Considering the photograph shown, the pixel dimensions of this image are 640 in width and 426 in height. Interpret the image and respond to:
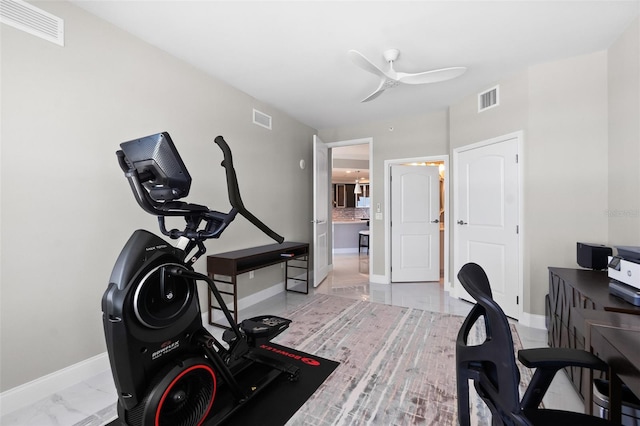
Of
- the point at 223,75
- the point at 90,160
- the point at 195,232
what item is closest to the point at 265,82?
the point at 223,75

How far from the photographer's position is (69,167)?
2.02 m

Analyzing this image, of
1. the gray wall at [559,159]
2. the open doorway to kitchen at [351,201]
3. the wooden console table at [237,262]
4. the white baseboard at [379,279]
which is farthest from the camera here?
the open doorway to kitchen at [351,201]

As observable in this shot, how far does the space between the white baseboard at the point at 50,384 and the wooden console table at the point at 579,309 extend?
10.1 ft

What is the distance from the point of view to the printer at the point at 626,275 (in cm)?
153

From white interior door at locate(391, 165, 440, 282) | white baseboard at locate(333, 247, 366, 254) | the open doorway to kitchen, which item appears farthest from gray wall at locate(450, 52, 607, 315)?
white baseboard at locate(333, 247, 366, 254)

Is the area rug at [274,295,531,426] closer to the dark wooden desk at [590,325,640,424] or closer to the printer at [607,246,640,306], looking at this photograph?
the dark wooden desk at [590,325,640,424]

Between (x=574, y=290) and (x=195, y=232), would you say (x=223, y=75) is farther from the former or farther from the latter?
(x=574, y=290)

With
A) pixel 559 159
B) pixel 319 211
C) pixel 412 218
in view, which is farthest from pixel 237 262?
pixel 559 159

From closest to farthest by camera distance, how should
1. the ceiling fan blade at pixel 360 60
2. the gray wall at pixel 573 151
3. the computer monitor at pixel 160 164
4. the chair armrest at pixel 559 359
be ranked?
1. the chair armrest at pixel 559 359
2. the computer monitor at pixel 160 164
3. the ceiling fan blade at pixel 360 60
4. the gray wall at pixel 573 151

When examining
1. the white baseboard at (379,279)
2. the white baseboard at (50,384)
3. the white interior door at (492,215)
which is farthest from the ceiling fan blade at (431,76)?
the white baseboard at (50,384)

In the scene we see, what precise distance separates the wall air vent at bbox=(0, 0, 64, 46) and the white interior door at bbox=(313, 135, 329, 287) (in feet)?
9.87

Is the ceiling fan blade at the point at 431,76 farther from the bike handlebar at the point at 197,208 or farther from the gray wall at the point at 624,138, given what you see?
the bike handlebar at the point at 197,208

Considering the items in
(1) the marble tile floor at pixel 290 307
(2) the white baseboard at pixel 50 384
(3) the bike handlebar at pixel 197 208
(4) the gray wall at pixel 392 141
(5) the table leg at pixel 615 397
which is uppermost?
(4) the gray wall at pixel 392 141

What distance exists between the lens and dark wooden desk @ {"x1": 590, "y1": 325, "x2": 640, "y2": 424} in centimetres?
87
